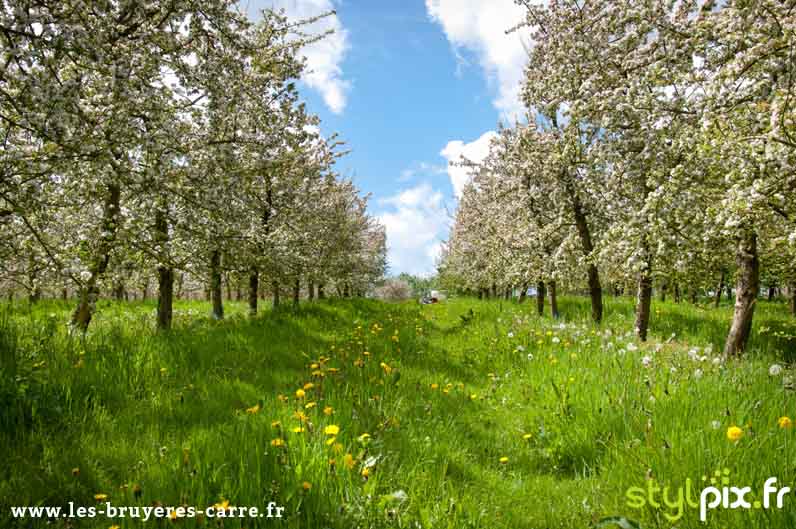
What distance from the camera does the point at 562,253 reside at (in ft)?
44.7

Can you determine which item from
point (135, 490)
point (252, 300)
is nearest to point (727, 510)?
point (135, 490)

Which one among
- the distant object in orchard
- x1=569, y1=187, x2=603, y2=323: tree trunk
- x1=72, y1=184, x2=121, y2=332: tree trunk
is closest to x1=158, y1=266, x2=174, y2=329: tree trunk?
x1=72, y1=184, x2=121, y2=332: tree trunk

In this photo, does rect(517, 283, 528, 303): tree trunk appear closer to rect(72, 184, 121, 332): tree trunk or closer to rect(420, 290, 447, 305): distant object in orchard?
rect(72, 184, 121, 332): tree trunk

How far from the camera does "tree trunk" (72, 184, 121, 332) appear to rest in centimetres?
665

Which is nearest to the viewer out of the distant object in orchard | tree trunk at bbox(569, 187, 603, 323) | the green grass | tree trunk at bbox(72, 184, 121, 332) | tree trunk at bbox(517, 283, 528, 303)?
the green grass

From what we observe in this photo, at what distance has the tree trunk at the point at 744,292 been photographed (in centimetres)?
789

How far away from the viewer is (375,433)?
165 inches

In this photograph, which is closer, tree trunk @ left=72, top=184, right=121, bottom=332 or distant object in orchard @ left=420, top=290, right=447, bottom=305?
tree trunk @ left=72, top=184, right=121, bottom=332

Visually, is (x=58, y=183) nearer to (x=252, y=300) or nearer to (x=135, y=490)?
(x=135, y=490)

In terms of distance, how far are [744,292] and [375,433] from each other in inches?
290

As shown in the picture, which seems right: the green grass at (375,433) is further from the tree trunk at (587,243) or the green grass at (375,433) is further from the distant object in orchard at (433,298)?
the distant object in orchard at (433,298)

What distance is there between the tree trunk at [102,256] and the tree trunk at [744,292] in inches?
401

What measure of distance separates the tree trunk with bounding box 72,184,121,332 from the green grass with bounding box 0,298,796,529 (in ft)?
2.41

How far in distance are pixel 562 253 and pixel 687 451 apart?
1071 centimetres
